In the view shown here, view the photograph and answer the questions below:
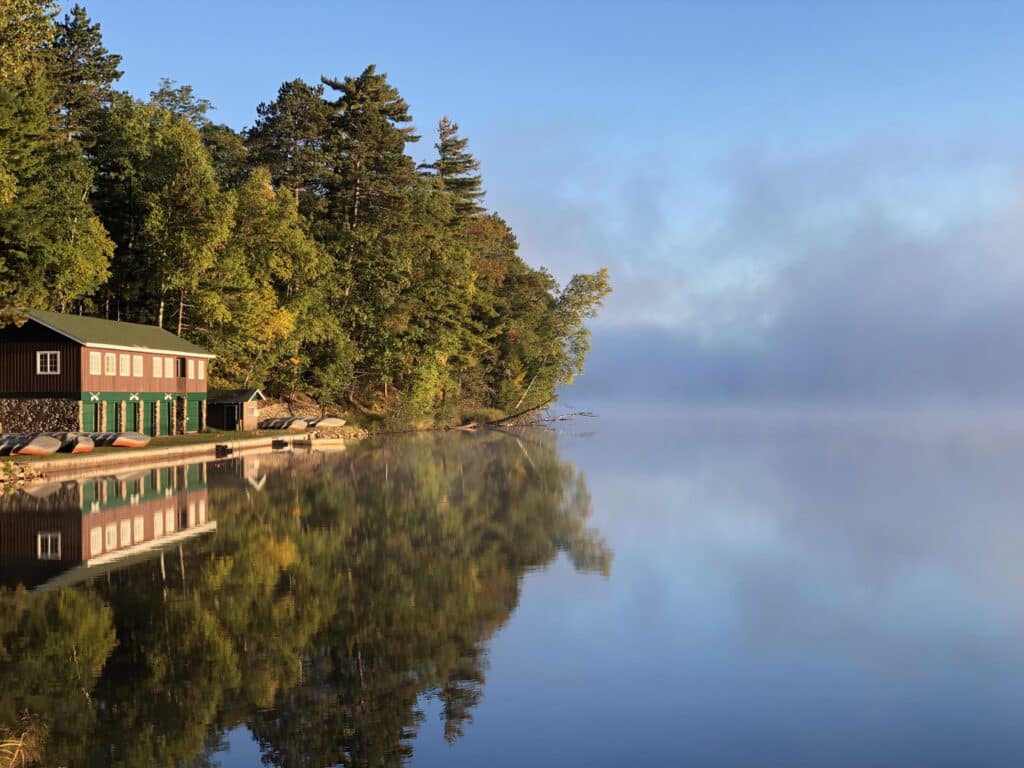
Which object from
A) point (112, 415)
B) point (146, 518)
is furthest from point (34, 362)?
point (146, 518)

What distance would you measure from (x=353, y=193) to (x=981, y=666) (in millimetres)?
75977

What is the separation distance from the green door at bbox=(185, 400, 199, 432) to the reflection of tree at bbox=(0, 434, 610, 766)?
3311cm

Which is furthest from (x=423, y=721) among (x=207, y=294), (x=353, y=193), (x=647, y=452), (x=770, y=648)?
(x=353, y=193)

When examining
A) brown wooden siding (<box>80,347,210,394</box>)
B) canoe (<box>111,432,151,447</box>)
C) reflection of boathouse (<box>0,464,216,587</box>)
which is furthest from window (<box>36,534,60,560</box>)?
brown wooden siding (<box>80,347,210,394</box>)

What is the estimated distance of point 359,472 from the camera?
162ft

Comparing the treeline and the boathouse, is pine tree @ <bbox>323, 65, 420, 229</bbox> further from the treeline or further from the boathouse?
the boathouse

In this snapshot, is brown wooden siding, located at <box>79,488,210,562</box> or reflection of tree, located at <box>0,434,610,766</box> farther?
brown wooden siding, located at <box>79,488,210,562</box>

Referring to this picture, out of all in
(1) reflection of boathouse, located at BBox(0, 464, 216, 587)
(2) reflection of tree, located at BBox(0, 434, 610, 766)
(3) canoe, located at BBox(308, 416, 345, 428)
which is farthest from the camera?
(3) canoe, located at BBox(308, 416, 345, 428)

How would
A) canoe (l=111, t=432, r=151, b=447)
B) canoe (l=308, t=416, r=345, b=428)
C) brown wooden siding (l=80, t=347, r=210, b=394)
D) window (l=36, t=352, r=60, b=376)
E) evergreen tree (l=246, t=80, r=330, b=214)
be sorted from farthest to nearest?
evergreen tree (l=246, t=80, r=330, b=214), canoe (l=308, t=416, r=345, b=428), brown wooden siding (l=80, t=347, r=210, b=394), window (l=36, t=352, r=60, b=376), canoe (l=111, t=432, r=151, b=447)

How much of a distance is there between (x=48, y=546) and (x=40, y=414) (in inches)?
1246

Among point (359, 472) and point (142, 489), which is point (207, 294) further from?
point (142, 489)

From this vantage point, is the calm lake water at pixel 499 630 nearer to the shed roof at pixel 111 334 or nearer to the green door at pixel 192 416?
the shed roof at pixel 111 334

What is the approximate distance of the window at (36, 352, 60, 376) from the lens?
177 ft

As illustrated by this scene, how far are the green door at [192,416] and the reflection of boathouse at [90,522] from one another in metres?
26.1
